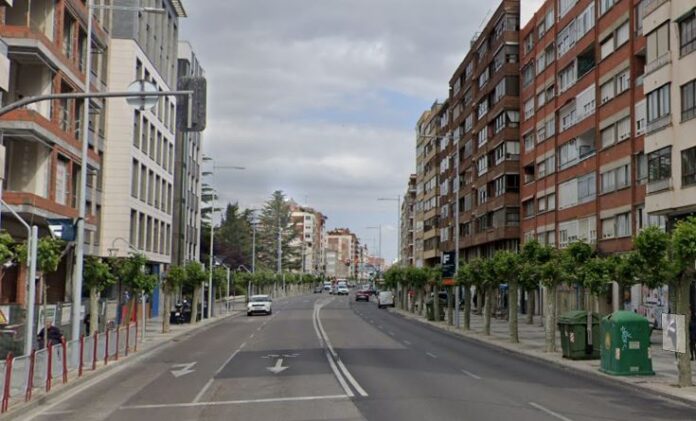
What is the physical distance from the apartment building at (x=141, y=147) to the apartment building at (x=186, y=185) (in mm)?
3187

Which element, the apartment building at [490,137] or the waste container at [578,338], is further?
the apartment building at [490,137]

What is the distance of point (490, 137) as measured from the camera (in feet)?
238

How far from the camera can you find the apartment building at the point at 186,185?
68125 mm

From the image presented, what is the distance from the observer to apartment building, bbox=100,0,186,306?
160 ft

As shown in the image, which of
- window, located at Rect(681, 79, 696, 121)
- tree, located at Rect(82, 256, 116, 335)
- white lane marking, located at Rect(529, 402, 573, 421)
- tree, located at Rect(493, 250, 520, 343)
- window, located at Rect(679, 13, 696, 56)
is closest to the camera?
white lane marking, located at Rect(529, 402, 573, 421)

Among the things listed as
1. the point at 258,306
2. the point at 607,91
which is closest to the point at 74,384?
the point at 607,91

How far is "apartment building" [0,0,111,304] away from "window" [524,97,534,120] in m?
36.1

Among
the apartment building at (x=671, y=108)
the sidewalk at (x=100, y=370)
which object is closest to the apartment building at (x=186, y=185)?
the sidewalk at (x=100, y=370)

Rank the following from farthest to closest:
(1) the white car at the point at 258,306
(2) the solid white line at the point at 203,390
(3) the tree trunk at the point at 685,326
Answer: (1) the white car at the point at 258,306 → (3) the tree trunk at the point at 685,326 → (2) the solid white line at the point at 203,390

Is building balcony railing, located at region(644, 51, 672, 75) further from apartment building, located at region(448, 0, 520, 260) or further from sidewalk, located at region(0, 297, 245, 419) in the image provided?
sidewalk, located at region(0, 297, 245, 419)

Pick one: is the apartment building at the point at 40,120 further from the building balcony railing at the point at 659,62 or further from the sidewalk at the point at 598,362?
the building balcony railing at the point at 659,62

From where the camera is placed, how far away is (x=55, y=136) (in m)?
32.9

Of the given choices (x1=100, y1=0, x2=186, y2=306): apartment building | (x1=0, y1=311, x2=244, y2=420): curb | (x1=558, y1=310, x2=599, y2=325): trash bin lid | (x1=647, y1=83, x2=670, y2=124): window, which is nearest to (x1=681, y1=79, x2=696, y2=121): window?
(x1=647, y1=83, x2=670, y2=124): window

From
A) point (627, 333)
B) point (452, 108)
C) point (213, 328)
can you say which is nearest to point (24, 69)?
point (213, 328)
